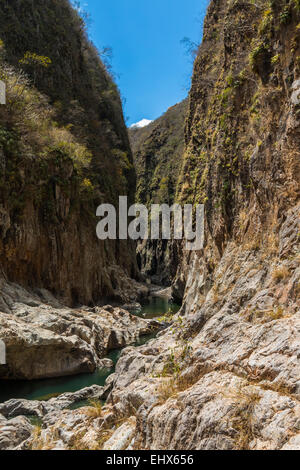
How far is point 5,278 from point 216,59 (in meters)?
17.6

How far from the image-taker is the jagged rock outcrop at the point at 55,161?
17703 mm

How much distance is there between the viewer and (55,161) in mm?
20422

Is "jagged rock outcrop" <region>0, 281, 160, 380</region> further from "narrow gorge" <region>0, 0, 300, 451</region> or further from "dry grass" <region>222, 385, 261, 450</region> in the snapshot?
"dry grass" <region>222, 385, 261, 450</region>

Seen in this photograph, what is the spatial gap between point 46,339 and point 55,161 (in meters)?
11.4

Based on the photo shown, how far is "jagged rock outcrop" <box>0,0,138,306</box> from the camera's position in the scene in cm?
1770

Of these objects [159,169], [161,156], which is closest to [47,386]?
[159,169]

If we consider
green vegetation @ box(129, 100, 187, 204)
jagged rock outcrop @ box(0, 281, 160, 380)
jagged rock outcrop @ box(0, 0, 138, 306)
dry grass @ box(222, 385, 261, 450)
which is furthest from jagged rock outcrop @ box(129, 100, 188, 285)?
dry grass @ box(222, 385, 261, 450)

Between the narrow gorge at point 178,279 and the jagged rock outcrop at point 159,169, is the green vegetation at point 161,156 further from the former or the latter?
the narrow gorge at point 178,279

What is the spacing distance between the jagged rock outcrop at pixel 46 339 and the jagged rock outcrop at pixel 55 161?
307cm

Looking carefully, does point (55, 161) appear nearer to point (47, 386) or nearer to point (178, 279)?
point (47, 386)

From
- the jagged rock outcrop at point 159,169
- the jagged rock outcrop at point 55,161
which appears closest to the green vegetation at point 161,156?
the jagged rock outcrop at point 159,169

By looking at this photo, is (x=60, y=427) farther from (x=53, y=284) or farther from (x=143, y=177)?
(x=143, y=177)

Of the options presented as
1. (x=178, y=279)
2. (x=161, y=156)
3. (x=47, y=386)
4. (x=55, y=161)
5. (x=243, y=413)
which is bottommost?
(x=47, y=386)

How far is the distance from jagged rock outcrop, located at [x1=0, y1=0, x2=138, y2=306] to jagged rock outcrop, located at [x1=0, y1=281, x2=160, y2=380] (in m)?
3.07
